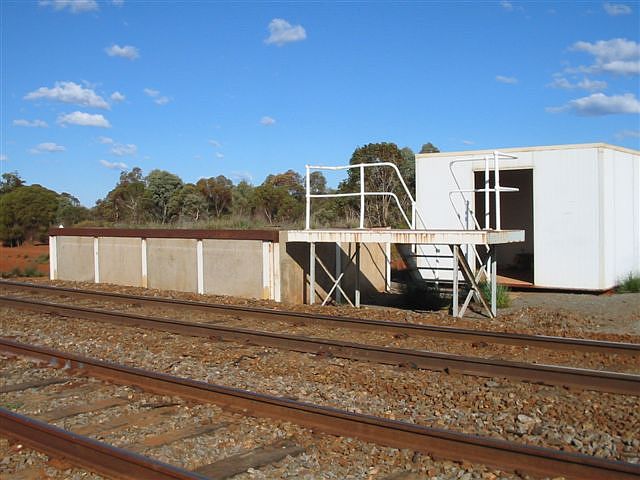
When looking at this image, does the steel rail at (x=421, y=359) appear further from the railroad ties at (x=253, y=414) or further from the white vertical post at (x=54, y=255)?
the white vertical post at (x=54, y=255)

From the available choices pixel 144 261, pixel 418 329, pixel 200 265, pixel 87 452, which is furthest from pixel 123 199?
pixel 87 452

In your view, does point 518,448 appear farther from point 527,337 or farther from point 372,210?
point 372,210

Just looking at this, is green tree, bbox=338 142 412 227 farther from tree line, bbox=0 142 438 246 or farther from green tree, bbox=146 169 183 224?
green tree, bbox=146 169 183 224

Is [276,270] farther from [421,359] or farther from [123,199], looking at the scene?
[123,199]

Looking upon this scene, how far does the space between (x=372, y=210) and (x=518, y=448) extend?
26.5 m

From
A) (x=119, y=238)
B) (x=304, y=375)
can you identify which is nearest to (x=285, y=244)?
(x=119, y=238)

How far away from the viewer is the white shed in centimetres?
1700

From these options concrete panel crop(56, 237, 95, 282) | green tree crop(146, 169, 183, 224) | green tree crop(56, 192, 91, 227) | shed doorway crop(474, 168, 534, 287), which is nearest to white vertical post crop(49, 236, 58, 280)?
concrete panel crop(56, 237, 95, 282)

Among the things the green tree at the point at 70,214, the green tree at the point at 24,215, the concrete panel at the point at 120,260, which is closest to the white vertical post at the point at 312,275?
the concrete panel at the point at 120,260

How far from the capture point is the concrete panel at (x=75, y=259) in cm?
2260

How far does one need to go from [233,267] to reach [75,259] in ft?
25.3

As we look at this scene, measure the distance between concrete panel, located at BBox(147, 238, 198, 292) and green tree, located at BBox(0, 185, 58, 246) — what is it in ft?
107

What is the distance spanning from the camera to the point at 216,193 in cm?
5347

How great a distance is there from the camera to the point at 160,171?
5275 cm
